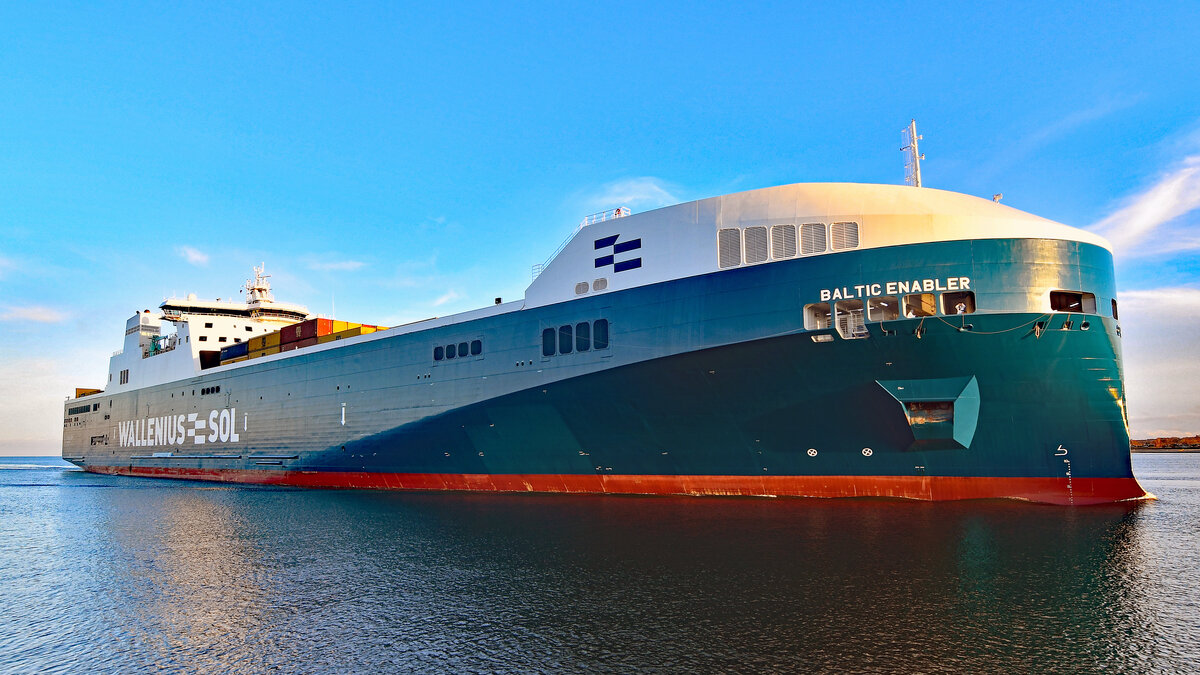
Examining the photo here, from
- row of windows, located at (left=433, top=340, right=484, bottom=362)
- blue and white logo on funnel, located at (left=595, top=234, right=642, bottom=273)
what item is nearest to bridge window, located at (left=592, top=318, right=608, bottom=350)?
blue and white logo on funnel, located at (left=595, top=234, right=642, bottom=273)

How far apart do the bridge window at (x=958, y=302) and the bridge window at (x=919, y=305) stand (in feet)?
0.93

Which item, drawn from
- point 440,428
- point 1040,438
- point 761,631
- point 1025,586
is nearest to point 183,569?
point 761,631

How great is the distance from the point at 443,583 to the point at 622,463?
994 cm

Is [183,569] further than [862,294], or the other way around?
[862,294]

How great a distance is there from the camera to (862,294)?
53.3 ft

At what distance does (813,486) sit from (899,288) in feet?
17.4

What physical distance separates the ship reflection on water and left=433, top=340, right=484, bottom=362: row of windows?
25.1ft

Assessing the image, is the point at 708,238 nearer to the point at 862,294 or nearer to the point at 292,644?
the point at 862,294

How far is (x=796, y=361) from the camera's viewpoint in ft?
54.8

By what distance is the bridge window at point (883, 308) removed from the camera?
16247 mm

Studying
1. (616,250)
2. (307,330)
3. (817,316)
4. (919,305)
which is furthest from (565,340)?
(307,330)

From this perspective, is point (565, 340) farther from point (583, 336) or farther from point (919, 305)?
point (919, 305)

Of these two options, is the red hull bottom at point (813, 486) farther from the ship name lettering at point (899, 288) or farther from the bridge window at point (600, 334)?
the ship name lettering at point (899, 288)

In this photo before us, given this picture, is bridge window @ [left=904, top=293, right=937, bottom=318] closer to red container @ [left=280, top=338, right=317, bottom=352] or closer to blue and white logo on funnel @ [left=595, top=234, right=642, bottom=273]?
blue and white logo on funnel @ [left=595, top=234, right=642, bottom=273]
